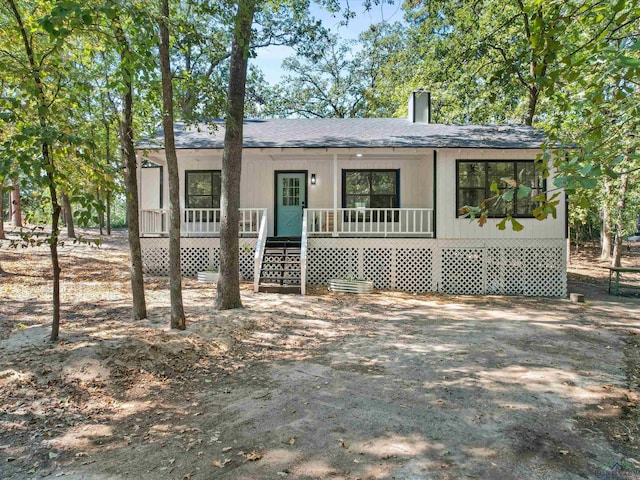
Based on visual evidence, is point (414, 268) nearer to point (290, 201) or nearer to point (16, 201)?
point (290, 201)

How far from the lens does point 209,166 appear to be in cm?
1351

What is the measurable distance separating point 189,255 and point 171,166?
6.86 metres

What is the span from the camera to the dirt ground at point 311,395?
10.7 ft

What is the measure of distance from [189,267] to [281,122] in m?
6.21

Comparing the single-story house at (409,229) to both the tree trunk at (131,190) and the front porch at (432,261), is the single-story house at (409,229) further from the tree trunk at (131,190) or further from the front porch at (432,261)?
the tree trunk at (131,190)

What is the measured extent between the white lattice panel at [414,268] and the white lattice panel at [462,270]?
14.3 inches

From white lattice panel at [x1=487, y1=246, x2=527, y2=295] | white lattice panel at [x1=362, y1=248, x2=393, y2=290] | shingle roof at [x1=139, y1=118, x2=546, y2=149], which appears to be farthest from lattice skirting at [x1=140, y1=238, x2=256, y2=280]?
white lattice panel at [x1=487, y1=246, x2=527, y2=295]

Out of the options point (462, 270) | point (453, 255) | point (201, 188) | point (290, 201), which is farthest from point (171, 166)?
point (462, 270)

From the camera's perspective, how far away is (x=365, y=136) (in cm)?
1282

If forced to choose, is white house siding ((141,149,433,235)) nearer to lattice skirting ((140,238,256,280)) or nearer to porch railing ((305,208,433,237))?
porch railing ((305,208,433,237))

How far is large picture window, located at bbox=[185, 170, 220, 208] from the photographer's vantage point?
13547mm

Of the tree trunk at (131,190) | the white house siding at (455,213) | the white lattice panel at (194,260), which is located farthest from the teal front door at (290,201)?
the tree trunk at (131,190)

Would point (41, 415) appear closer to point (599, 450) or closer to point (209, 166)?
point (599, 450)

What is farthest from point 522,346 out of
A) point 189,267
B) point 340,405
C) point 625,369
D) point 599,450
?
point 189,267
